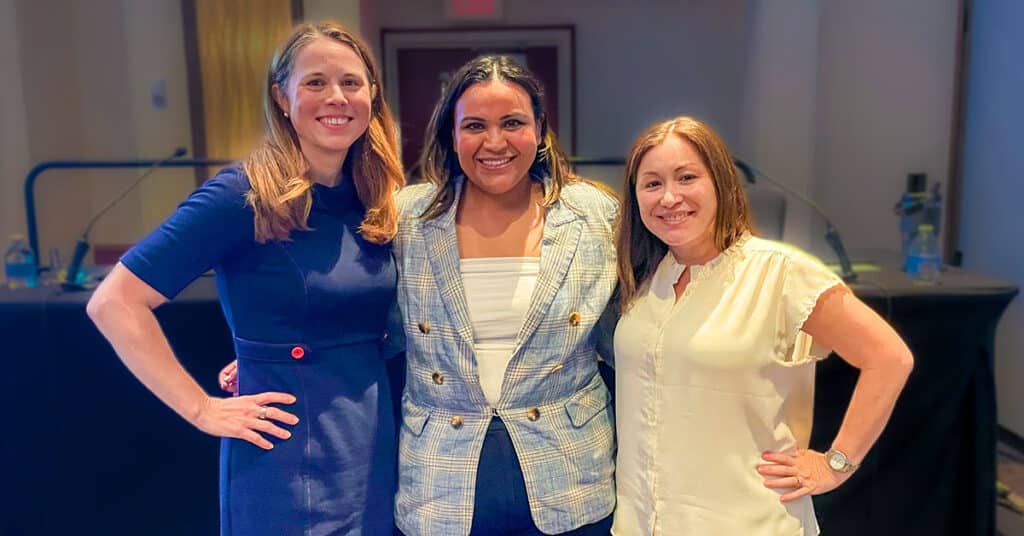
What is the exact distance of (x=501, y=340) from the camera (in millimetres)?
1270

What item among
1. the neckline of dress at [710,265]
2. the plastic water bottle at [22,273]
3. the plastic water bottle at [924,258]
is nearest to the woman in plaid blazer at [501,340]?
the neckline of dress at [710,265]

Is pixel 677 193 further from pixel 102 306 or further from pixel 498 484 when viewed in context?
pixel 102 306

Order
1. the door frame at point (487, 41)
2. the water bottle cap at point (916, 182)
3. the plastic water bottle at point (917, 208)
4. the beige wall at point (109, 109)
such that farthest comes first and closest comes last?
the door frame at point (487, 41)
the beige wall at point (109, 109)
the water bottle cap at point (916, 182)
the plastic water bottle at point (917, 208)

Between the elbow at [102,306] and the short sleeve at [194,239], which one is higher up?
the short sleeve at [194,239]

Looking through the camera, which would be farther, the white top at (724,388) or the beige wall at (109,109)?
the beige wall at (109,109)

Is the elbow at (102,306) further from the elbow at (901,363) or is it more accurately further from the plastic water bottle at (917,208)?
the plastic water bottle at (917,208)

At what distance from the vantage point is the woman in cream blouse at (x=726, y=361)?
117 cm

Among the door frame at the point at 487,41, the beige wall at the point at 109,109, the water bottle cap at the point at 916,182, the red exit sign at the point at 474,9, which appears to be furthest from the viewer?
the door frame at the point at 487,41

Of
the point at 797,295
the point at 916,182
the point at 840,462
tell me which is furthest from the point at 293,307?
the point at 916,182

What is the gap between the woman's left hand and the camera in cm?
121

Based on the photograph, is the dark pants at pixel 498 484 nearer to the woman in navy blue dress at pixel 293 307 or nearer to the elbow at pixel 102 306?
the woman in navy blue dress at pixel 293 307

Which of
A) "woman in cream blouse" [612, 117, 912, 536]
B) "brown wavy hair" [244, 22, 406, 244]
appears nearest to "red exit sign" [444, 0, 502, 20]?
"brown wavy hair" [244, 22, 406, 244]

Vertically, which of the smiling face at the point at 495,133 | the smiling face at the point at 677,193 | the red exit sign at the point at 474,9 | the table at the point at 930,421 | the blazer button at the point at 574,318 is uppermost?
the red exit sign at the point at 474,9

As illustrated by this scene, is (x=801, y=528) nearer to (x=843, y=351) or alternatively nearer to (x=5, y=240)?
(x=843, y=351)
